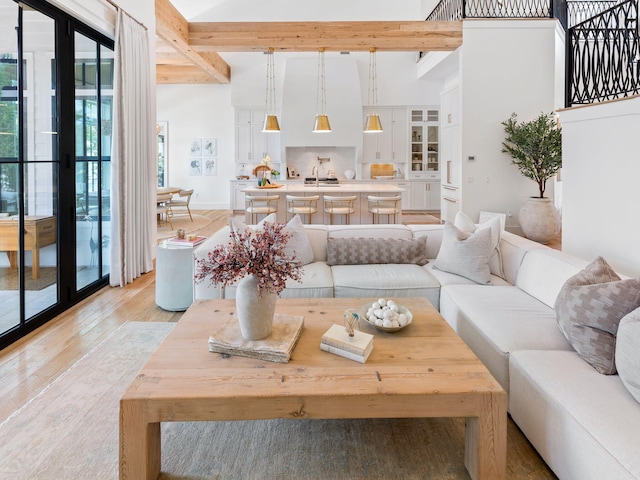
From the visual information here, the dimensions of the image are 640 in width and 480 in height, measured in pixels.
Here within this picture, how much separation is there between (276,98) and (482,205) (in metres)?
6.22

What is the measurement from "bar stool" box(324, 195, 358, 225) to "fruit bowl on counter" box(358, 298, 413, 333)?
469 centimetres

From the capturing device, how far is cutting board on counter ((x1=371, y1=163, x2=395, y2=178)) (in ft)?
38.7

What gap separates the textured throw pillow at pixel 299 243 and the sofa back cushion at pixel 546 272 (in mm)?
1705

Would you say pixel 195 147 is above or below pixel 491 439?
above

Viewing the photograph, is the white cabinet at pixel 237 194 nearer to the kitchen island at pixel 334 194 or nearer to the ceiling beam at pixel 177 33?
the ceiling beam at pixel 177 33

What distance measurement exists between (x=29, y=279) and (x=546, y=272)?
12.8 ft

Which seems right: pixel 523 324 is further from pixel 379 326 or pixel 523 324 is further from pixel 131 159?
pixel 131 159

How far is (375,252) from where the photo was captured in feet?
12.8

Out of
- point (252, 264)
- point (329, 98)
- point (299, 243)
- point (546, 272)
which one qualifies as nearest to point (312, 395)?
point (252, 264)

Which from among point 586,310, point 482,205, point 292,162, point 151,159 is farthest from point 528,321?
point 292,162

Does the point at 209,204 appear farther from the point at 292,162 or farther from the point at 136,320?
the point at 136,320

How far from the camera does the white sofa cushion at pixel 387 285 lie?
11.0 feet

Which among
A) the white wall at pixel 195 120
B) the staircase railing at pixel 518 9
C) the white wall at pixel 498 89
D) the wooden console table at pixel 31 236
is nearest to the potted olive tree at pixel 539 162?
the white wall at pixel 498 89

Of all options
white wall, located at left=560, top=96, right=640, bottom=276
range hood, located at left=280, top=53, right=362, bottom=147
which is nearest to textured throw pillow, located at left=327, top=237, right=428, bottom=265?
white wall, located at left=560, top=96, right=640, bottom=276
